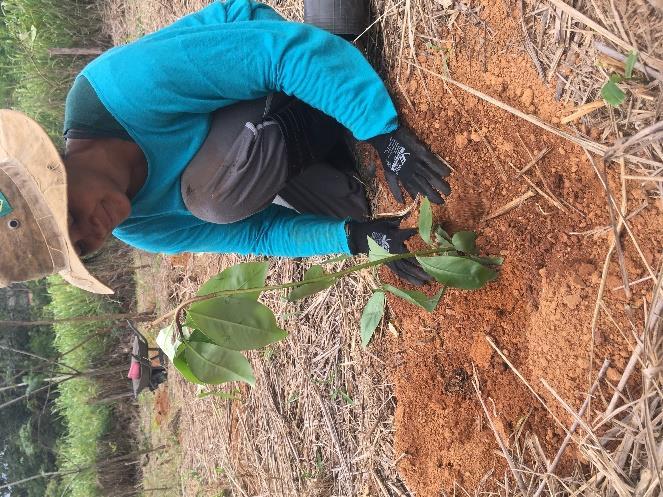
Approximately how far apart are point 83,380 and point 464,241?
5429mm

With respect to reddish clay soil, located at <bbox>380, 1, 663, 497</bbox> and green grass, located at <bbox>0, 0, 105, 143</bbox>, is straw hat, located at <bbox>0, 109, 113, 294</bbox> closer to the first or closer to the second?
reddish clay soil, located at <bbox>380, 1, 663, 497</bbox>

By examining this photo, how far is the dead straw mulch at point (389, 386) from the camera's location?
32.5 inches

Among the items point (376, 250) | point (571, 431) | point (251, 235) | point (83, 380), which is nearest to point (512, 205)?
point (376, 250)

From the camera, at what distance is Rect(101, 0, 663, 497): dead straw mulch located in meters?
0.83

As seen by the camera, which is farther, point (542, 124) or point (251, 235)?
point (251, 235)

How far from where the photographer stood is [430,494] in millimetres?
1385

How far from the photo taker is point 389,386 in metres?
1.62

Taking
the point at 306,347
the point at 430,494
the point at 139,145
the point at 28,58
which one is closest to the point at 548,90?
the point at 139,145

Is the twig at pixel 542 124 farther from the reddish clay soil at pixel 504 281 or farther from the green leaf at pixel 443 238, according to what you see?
the green leaf at pixel 443 238

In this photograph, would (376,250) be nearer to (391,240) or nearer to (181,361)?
(391,240)

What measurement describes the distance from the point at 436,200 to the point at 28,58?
18.0 ft

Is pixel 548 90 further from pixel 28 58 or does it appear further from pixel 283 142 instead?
pixel 28 58

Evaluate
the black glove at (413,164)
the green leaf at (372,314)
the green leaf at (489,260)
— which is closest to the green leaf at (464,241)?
the green leaf at (489,260)

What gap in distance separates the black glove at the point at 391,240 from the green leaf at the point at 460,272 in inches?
9.6
